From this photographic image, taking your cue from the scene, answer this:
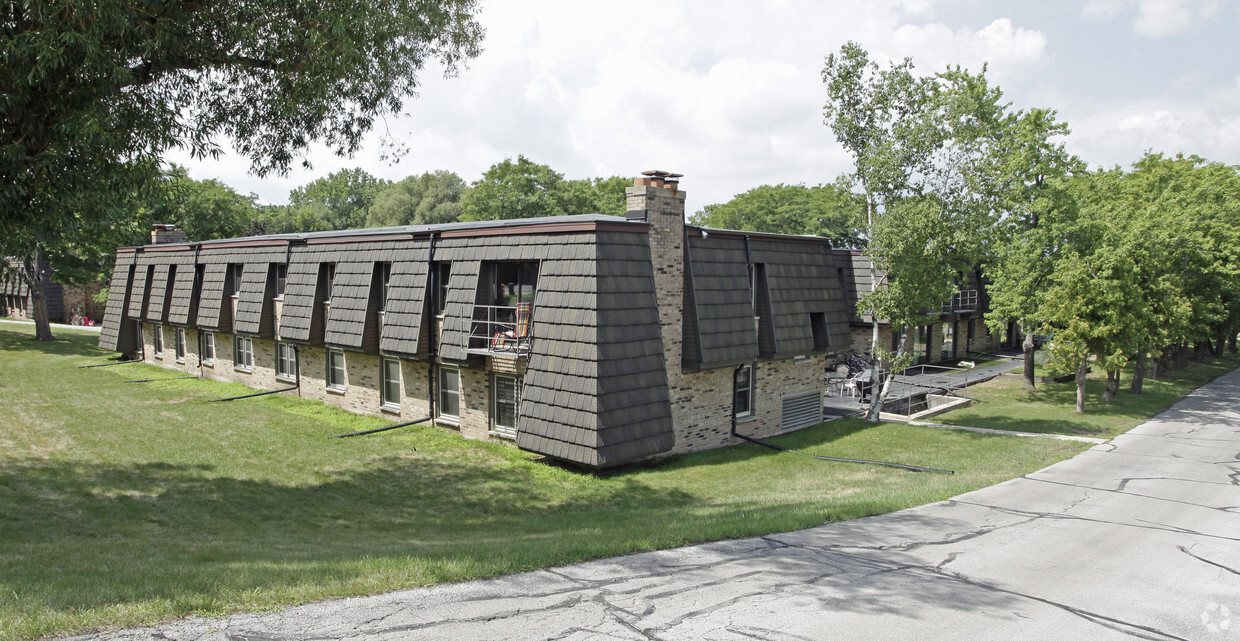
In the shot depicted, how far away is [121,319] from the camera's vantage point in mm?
29469

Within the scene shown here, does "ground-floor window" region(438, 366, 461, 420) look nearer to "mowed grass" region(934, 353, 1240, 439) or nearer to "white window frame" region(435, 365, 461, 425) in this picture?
"white window frame" region(435, 365, 461, 425)

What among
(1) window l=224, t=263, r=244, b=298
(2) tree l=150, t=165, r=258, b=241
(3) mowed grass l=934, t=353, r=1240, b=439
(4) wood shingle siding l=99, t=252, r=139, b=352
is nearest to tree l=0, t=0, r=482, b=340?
(1) window l=224, t=263, r=244, b=298

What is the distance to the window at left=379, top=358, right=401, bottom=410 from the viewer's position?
730 inches

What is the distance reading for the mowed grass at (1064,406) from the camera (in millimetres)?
21172

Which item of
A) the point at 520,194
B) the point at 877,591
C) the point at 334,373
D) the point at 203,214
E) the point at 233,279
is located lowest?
the point at 877,591

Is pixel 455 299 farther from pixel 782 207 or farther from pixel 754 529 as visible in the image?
pixel 782 207

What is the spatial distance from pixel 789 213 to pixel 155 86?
199 ft

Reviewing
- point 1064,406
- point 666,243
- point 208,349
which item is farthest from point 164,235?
point 1064,406

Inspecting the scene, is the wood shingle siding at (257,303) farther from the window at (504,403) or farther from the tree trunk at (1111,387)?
the tree trunk at (1111,387)

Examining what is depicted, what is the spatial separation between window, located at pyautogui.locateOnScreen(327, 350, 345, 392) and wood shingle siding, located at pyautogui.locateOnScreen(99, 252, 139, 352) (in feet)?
50.6

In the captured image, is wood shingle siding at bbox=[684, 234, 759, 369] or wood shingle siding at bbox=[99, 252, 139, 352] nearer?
wood shingle siding at bbox=[684, 234, 759, 369]

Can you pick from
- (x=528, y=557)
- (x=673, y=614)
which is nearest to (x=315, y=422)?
(x=528, y=557)

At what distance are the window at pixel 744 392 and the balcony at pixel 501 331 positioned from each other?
18.5ft

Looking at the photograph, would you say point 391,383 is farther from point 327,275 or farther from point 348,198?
point 348,198
